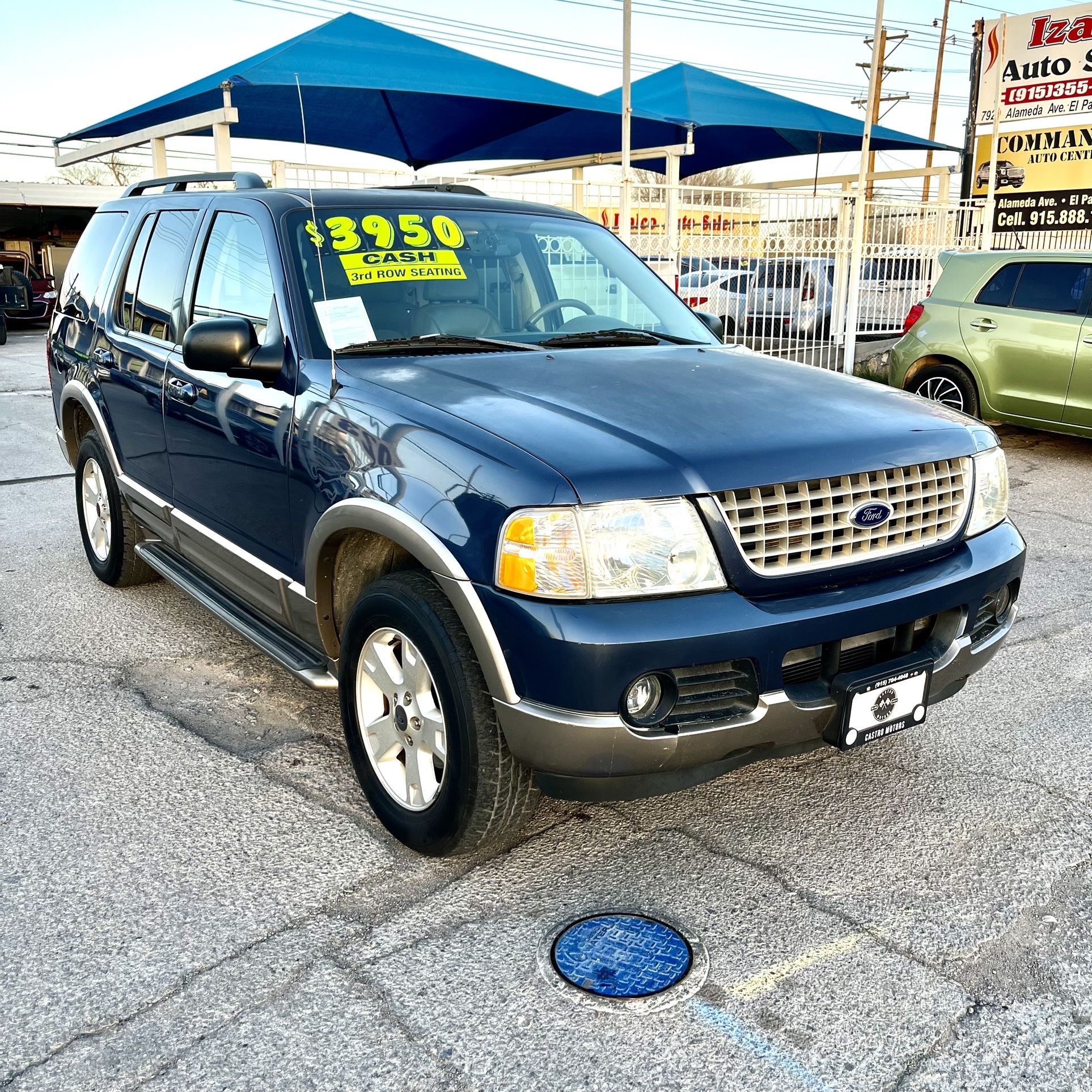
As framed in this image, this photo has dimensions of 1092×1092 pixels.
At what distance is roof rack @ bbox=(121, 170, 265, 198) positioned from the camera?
4.39m

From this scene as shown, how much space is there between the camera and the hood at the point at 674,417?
2617mm

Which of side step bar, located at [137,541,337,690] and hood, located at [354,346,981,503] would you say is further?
side step bar, located at [137,541,337,690]

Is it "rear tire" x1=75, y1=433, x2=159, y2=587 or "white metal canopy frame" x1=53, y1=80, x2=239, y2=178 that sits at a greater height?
"white metal canopy frame" x1=53, y1=80, x2=239, y2=178

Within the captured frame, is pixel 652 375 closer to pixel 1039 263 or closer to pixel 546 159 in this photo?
pixel 1039 263

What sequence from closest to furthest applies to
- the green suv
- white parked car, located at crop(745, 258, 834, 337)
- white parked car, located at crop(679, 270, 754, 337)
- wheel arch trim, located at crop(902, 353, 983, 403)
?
the green suv
wheel arch trim, located at crop(902, 353, 983, 403)
white parked car, located at crop(679, 270, 754, 337)
white parked car, located at crop(745, 258, 834, 337)

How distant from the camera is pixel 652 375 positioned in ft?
11.0

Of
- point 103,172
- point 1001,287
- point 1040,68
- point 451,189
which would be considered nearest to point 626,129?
point 1001,287

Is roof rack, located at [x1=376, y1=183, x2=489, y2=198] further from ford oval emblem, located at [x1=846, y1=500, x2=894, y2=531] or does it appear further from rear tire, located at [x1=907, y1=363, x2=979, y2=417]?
rear tire, located at [x1=907, y1=363, x2=979, y2=417]

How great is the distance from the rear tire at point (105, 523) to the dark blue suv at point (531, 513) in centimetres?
104

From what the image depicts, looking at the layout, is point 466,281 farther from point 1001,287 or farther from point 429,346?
point 1001,287

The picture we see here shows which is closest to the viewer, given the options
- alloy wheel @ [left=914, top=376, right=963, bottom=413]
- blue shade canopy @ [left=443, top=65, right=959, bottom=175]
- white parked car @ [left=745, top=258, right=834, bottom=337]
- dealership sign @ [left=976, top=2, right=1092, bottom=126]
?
alloy wheel @ [left=914, top=376, right=963, bottom=413]

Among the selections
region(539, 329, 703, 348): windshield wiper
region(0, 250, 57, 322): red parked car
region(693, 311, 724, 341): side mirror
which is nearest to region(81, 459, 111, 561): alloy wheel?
region(539, 329, 703, 348): windshield wiper

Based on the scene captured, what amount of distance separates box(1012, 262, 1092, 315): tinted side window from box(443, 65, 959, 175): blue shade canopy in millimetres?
5665

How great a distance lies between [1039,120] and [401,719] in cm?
1690
